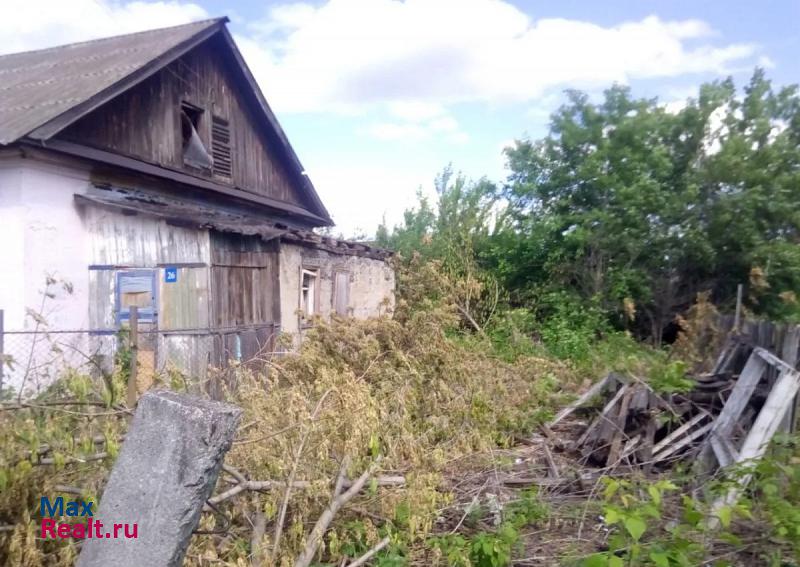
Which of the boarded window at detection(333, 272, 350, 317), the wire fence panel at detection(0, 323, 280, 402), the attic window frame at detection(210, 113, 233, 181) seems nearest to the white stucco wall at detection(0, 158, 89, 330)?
the wire fence panel at detection(0, 323, 280, 402)

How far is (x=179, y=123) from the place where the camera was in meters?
10.4

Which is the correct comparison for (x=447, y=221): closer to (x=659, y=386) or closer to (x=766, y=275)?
(x=766, y=275)

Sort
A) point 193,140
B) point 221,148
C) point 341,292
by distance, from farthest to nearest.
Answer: point 341,292
point 221,148
point 193,140

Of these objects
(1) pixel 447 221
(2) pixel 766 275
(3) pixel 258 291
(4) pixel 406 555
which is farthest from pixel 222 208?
(2) pixel 766 275

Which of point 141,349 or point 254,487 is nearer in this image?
point 254,487

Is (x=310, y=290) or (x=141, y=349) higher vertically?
(x=310, y=290)

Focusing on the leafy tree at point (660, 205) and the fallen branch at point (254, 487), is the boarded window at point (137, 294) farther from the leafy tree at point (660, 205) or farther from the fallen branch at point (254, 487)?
the leafy tree at point (660, 205)

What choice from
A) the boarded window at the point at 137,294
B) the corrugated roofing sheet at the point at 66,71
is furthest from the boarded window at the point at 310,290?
the corrugated roofing sheet at the point at 66,71

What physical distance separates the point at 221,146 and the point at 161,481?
10.4 metres

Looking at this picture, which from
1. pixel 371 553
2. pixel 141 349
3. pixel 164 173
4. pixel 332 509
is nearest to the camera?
pixel 371 553

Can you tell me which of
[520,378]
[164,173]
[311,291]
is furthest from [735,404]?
[164,173]

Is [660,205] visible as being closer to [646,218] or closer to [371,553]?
[646,218]

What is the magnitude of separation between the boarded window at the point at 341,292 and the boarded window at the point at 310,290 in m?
0.62

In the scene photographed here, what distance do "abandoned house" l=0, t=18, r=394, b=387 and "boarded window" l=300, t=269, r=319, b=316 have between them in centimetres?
4
